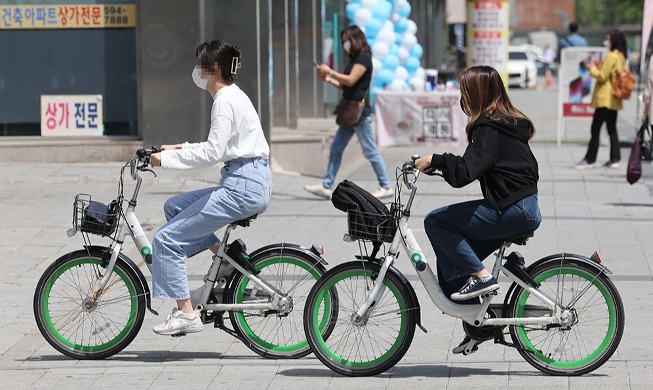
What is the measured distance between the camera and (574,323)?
19.8 ft

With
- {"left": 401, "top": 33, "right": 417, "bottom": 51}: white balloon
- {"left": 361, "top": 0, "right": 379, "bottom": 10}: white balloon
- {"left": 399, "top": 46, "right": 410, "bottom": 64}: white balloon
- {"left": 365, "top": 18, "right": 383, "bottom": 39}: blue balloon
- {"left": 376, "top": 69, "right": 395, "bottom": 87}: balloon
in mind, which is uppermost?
{"left": 361, "top": 0, "right": 379, "bottom": 10}: white balloon

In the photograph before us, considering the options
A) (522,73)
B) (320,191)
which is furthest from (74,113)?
(522,73)

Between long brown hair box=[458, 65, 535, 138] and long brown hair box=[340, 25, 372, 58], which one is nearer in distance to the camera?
long brown hair box=[458, 65, 535, 138]

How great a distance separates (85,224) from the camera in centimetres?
640

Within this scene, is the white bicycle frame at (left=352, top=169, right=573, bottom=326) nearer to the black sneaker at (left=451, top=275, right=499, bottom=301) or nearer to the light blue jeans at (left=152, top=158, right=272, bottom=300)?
the black sneaker at (left=451, top=275, right=499, bottom=301)

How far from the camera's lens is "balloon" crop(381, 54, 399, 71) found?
2034cm

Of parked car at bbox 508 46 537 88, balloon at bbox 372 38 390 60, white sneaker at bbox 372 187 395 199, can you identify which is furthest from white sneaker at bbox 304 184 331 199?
parked car at bbox 508 46 537 88

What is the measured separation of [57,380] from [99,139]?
30.3 feet

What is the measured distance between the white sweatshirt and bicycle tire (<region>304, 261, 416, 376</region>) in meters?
0.77

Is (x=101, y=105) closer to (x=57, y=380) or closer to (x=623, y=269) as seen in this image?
(x=623, y=269)

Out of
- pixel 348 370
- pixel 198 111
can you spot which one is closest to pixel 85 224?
pixel 348 370

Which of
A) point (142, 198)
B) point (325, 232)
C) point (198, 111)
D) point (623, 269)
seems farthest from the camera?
point (198, 111)

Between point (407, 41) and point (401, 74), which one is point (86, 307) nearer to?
point (401, 74)

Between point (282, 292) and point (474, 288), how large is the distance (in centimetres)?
98
